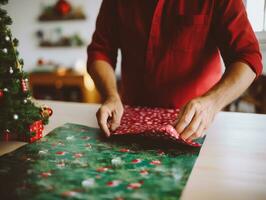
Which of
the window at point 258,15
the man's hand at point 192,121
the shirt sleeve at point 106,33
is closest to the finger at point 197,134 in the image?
the man's hand at point 192,121

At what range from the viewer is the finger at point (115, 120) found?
103 cm

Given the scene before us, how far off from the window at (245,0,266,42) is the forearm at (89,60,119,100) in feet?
7.28

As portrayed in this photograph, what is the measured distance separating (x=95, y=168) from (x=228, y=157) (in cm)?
37

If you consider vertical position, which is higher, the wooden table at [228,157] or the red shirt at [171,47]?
the red shirt at [171,47]

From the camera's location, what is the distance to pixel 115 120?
1.06 meters

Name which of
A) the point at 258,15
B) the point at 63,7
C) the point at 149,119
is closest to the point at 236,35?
the point at 149,119

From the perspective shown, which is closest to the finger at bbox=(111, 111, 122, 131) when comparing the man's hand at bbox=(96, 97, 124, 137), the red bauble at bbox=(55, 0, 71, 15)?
the man's hand at bbox=(96, 97, 124, 137)

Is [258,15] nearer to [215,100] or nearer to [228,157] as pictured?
[215,100]

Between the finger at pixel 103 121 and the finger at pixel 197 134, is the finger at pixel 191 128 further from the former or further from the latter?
the finger at pixel 103 121

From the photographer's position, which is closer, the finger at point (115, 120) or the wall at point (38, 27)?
the finger at point (115, 120)

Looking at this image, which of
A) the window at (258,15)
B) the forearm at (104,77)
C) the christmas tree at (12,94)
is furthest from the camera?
the window at (258,15)

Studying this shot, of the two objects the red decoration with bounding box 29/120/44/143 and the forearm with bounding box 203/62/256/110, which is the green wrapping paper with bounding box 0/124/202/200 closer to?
the red decoration with bounding box 29/120/44/143

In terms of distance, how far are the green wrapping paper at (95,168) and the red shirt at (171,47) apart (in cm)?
50

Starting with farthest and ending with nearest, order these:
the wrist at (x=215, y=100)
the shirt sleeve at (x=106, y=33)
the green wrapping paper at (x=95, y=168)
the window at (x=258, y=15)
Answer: the window at (x=258, y=15) → the shirt sleeve at (x=106, y=33) → the wrist at (x=215, y=100) → the green wrapping paper at (x=95, y=168)
